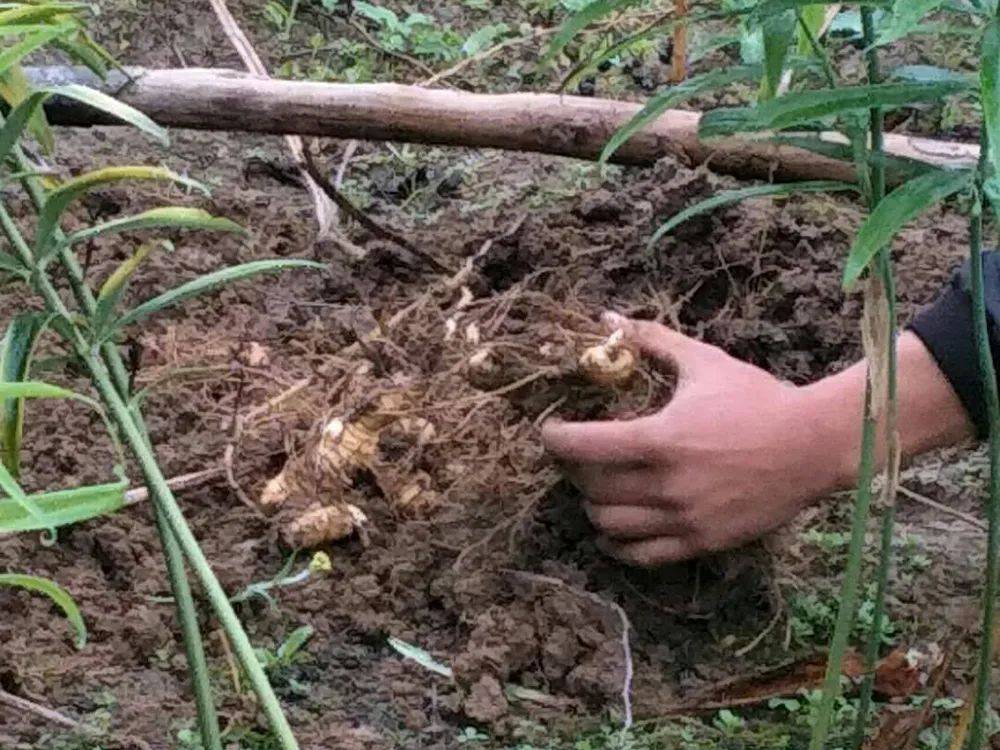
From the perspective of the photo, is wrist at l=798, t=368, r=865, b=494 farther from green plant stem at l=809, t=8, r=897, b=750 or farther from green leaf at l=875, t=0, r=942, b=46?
green leaf at l=875, t=0, r=942, b=46

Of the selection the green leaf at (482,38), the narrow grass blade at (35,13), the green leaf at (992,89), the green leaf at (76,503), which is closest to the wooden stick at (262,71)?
the green leaf at (482,38)

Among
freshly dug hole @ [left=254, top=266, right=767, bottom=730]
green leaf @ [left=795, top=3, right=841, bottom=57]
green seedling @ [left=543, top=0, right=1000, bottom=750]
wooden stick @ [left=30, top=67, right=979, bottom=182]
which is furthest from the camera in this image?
wooden stick @ [left=30, top=67, right=979, bottom=182]

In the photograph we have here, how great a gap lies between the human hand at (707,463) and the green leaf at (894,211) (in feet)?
1.88

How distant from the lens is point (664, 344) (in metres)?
1.51

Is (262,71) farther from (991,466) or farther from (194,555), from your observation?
(991,466)

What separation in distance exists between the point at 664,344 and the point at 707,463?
187mm

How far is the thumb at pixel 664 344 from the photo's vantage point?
58.2 inches

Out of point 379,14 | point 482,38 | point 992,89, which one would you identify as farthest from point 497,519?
point 379,14

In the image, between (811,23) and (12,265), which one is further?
(811,23)

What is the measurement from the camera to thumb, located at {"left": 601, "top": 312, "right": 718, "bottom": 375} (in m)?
1.48

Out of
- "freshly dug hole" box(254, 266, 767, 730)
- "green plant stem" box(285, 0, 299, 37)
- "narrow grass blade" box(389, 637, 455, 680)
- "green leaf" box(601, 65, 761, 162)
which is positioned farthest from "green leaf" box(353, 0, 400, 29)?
"green leaf" box(601, 65, 761, 162)

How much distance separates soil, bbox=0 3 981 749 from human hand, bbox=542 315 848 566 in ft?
0.24

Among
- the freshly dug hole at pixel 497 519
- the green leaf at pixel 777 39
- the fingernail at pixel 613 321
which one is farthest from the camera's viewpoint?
the fingernail at pixel 613 321

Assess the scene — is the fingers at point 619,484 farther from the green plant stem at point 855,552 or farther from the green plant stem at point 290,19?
the green plant stem at point 290,19
